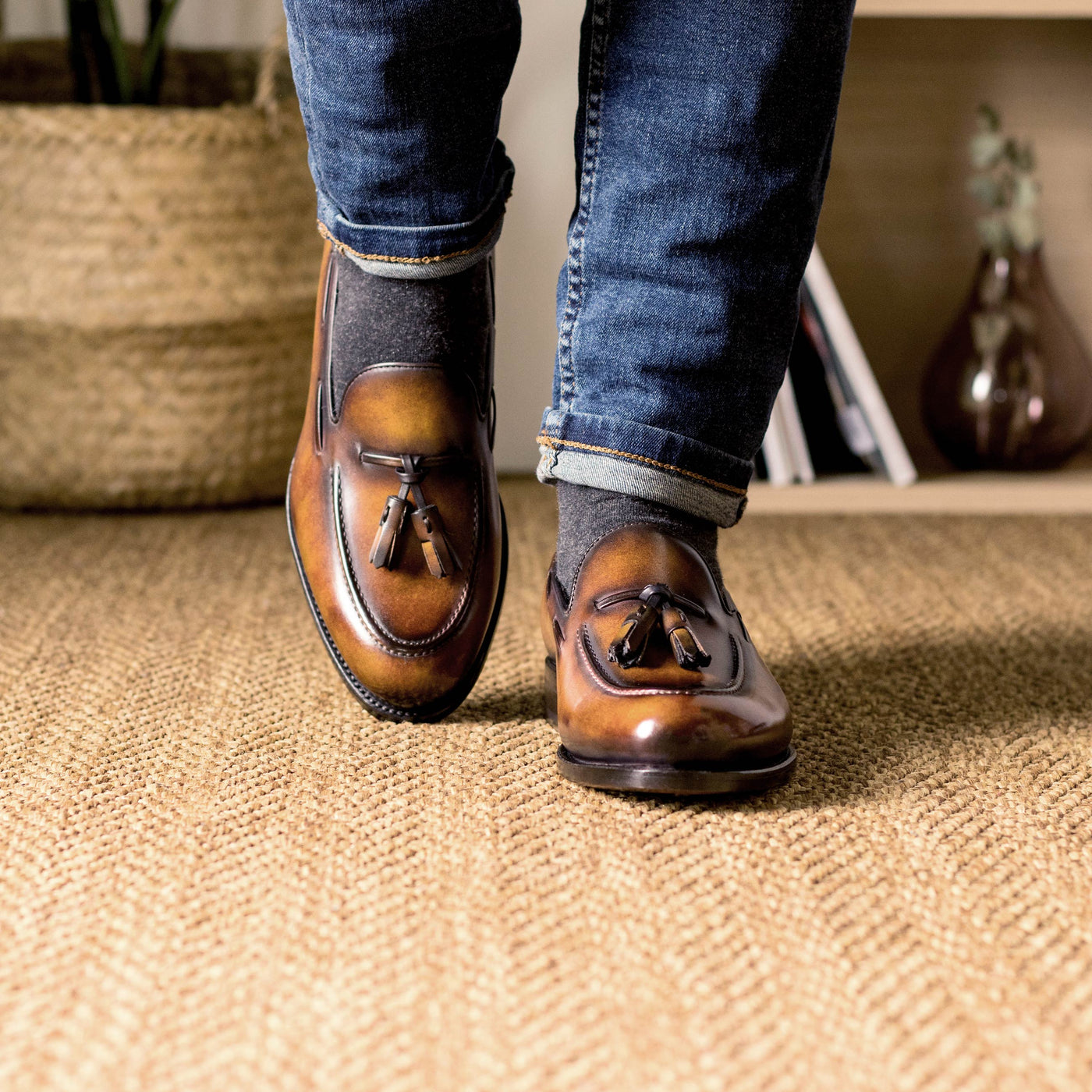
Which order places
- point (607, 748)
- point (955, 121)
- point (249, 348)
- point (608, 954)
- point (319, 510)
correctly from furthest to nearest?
point (955, 121)
point (249, 348)
point (319, 510)
point (607, 748)
point (608, 954)

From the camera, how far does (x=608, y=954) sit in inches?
16.0

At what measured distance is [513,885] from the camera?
0.46m

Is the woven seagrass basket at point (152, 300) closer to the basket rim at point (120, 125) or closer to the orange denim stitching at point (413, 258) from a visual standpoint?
the basket rim at point (120, 125)

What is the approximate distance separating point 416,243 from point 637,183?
0.39ft

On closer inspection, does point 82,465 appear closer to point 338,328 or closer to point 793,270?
point 338,328

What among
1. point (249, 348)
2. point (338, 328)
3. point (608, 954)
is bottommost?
point (249, 348)

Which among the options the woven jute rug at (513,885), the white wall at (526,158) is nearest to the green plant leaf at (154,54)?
the white wall at (526,158)

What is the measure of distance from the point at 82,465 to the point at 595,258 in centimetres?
74

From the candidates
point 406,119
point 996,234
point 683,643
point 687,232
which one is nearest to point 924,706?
point 683,643

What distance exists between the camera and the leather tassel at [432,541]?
1.92 feet

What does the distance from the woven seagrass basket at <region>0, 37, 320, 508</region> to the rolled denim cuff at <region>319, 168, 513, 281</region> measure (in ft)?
1.68

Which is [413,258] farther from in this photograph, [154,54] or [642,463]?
[154,54]

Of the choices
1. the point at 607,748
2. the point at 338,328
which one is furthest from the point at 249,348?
the point at 607,748

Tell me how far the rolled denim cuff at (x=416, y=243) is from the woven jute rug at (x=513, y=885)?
248 millimetres
